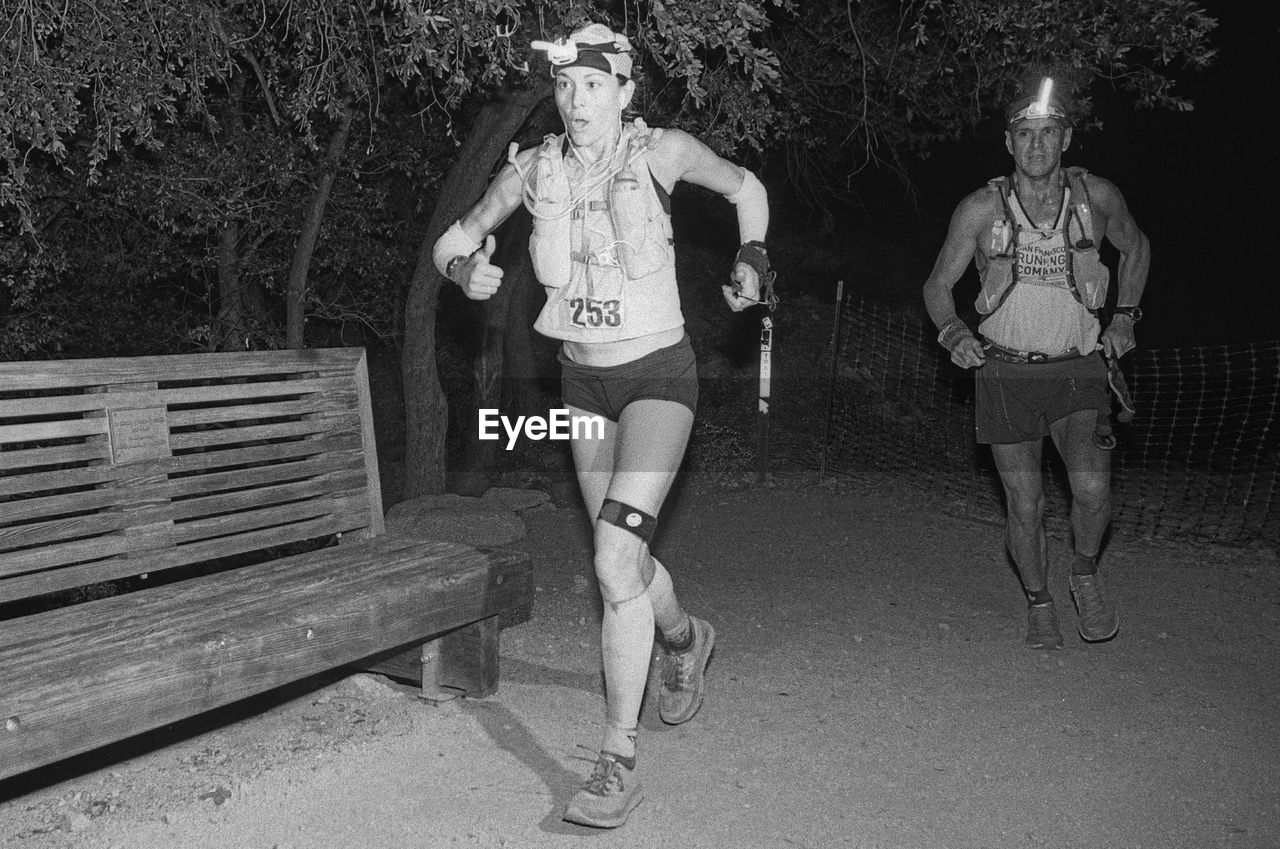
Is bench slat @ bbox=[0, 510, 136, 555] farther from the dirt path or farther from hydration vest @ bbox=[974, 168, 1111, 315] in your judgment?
hydration vest @ bbox=[974, 168, 1111, 315]

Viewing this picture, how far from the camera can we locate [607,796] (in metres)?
3.77

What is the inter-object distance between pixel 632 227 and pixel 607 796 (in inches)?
68.5

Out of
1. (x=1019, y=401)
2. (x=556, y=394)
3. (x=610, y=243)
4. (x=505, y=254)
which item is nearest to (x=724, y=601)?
(x=1019, y=401)

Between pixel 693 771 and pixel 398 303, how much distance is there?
891 centimetres

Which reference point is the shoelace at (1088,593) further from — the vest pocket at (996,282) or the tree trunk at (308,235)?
the tree trunk at (308,235)

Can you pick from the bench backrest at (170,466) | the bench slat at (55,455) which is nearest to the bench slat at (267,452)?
the bench backrest at (170,466)

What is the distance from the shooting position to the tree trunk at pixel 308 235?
873cm

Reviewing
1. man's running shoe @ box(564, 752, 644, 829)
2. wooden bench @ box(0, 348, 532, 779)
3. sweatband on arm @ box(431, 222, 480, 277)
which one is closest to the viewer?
wooden bench @ box(0, 348, 532, 779)

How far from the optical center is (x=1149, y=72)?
349 inches

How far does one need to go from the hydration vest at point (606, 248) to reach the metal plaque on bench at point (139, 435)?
55.5 inches

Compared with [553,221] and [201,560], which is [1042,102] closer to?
[553,221]

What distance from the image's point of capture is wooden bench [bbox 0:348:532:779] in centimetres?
329

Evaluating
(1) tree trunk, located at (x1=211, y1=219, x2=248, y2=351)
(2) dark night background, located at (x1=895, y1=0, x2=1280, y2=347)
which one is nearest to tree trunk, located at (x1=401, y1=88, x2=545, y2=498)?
(1) tree trunk, located at (x1=211, y1=219, x2=248, y2=351)

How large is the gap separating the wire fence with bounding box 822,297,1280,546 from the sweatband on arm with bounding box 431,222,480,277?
6.21m
